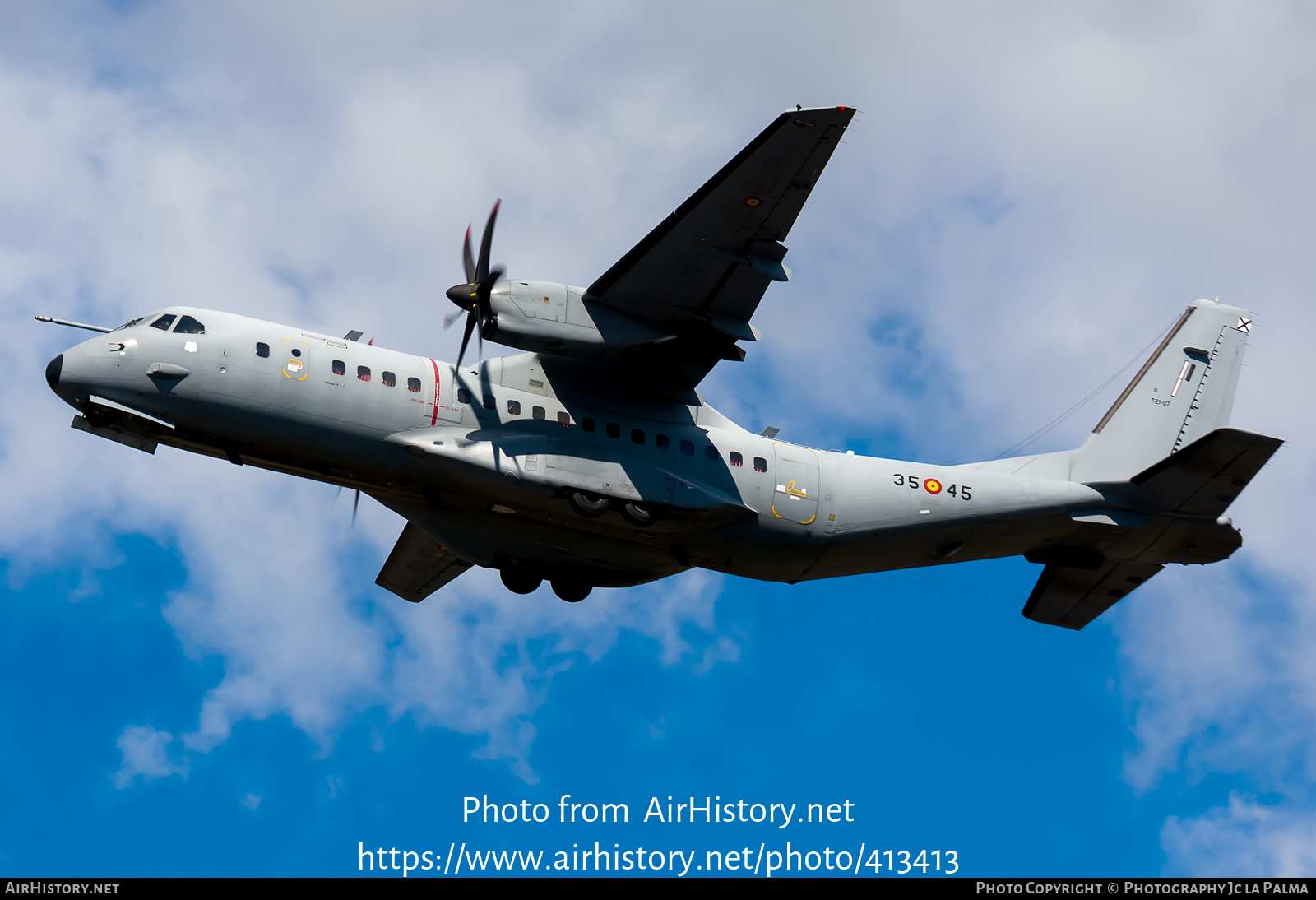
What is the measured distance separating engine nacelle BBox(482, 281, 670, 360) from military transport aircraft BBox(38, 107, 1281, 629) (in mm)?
33

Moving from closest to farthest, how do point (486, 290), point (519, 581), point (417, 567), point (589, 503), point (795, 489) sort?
point (486, 290)
point (589, 503)
point (795, 489)
point (519, 581)
point (417, 567)

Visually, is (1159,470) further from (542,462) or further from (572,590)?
(542,462)

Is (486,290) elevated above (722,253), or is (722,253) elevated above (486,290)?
(722,253)

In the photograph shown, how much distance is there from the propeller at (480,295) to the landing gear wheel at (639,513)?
3.48m

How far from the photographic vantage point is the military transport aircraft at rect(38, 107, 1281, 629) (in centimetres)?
1909

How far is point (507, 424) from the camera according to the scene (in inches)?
802

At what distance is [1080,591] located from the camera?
81.0ft

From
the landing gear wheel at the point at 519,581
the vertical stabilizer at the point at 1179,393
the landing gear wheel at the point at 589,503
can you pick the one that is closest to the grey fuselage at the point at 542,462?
the landing gear wheel at the point at 589,503

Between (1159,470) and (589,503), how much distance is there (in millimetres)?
10276

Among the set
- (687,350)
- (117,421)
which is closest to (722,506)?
(687,350)

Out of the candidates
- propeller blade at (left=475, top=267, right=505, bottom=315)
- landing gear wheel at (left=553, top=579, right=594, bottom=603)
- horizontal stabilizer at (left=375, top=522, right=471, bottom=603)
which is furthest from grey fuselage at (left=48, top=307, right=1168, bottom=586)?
horizontal stabilizer at (left=375, top=522, right=471, bottom=603)

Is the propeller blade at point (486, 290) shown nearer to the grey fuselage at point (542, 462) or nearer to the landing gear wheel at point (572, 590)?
the grey fuselage at point (542, 462)

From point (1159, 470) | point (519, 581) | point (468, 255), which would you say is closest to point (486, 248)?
point (468, 255)

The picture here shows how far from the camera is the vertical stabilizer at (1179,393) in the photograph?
24.6 meters
